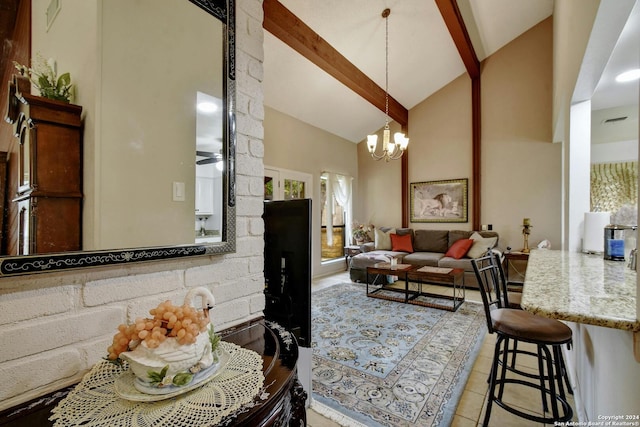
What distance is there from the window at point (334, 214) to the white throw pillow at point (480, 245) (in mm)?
2577

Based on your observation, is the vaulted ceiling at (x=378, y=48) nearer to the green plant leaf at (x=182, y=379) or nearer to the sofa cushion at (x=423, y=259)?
the sofa cushion at (x=423, y=259)

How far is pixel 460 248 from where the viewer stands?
4.84m

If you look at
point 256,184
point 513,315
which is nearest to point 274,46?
point 256,184

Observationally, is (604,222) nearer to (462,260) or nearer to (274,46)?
(462,260)

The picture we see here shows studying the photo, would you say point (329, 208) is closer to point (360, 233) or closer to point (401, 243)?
point (360, 233)

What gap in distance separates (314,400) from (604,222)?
94.8 inches

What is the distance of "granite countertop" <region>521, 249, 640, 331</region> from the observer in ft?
2.72

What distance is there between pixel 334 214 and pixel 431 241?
209 cm

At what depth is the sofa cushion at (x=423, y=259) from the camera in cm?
486

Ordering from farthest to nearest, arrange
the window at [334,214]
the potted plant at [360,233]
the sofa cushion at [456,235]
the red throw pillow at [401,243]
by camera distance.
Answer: the potted plant at [360,233]
the window at [334,214]
the red throw pillow at [401,243]
the sofa cushion at [456,235]

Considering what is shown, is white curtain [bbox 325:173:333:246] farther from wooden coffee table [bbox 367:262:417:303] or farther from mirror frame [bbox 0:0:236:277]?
mirror frame [bbox 0:0:236:277]

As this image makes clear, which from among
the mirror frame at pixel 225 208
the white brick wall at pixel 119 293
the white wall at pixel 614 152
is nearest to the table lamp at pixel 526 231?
the white wall at pixel 614 152

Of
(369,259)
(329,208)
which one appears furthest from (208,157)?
(329,208)

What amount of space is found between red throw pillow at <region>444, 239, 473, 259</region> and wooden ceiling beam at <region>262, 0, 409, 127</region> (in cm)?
282
